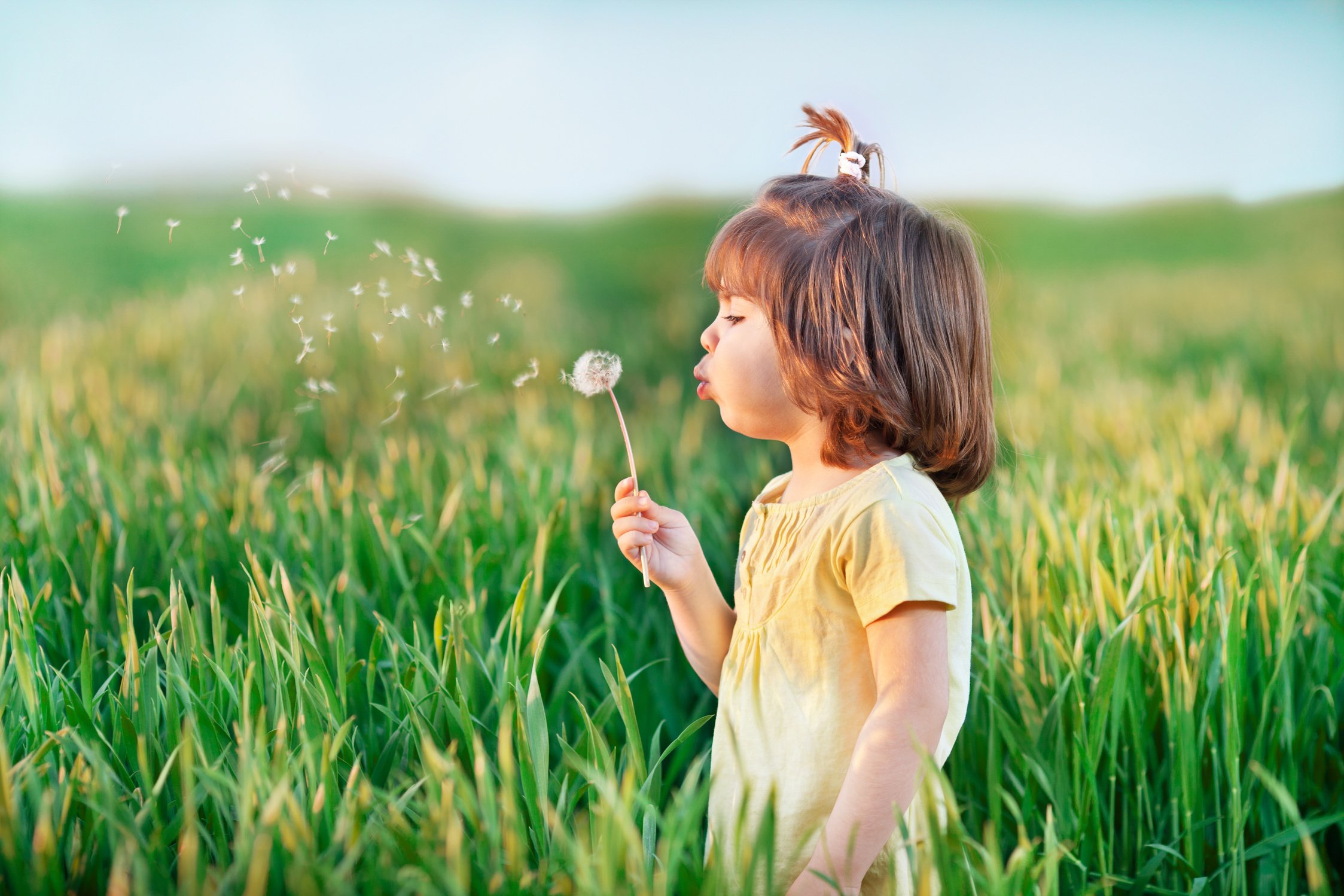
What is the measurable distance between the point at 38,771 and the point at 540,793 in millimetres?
382

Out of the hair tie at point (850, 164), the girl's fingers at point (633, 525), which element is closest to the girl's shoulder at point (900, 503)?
A: the girl's fingers at point (633, 525)

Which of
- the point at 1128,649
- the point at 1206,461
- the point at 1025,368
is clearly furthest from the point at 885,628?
the point at 1025,368

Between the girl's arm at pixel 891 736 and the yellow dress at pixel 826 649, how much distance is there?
20 mm

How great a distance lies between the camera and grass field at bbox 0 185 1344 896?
63 centimetres

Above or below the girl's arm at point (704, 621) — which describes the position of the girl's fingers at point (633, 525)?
above

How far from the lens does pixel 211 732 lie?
778 millimetres

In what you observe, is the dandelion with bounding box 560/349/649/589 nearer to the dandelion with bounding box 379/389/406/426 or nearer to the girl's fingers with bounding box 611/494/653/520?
the girl's fingers with bounding box 611/494/653/520

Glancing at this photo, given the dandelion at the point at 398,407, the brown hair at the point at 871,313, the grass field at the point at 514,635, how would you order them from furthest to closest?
1. the dandelion at the point at 398,407
2. the brown hair at the point at 871,313
3. the grass field at the point at 514,635

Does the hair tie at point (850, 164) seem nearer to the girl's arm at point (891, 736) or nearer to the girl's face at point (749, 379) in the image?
the girl's face at point (749, 379)

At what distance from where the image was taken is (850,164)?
2.77 ft

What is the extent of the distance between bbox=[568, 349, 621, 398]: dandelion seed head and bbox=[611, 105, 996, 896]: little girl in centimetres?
9

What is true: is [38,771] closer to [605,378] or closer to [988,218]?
[605,378]

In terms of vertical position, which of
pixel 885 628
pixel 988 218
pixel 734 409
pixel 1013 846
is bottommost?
pixel 1013 846

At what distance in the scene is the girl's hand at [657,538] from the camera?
0.82 m
